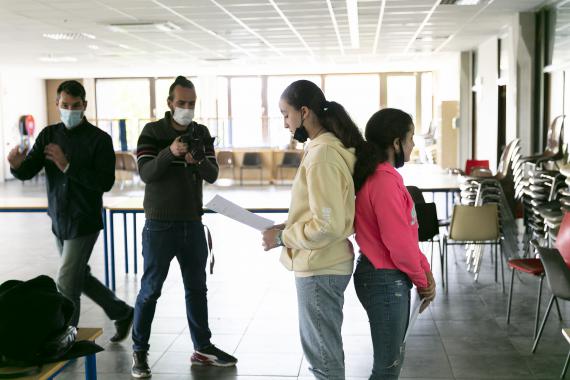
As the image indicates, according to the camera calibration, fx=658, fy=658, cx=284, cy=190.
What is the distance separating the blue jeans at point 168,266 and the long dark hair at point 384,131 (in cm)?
139

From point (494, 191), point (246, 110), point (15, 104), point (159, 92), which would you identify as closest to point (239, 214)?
point (494, 191)

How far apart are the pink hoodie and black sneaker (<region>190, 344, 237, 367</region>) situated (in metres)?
1.66

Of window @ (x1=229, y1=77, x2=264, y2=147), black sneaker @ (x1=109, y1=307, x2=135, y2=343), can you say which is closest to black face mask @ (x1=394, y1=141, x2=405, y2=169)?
black sneaker @ (x1=109, y1=307, x2=135, y2=343)

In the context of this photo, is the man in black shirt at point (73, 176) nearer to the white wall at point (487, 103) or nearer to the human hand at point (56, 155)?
the human hand at point (56, 155)

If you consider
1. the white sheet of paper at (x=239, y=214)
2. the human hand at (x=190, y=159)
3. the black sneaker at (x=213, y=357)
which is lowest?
the black sneaker at (x=213, y=357)

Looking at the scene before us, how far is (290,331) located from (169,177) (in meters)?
1.55

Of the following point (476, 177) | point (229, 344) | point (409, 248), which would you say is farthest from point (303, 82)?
point (476, 177)

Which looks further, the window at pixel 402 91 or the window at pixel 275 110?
the window at pixel 402 91

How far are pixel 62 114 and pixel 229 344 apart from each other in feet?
5.64

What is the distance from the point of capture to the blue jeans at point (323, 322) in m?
2.26

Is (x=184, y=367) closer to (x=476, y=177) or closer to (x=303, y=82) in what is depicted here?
(x=303, y=82)

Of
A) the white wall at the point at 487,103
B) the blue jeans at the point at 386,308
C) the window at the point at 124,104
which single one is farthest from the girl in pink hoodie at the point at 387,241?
the window at the point at 124,104

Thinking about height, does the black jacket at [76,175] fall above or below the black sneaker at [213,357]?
above

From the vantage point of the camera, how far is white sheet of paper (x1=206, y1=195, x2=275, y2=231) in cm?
251
